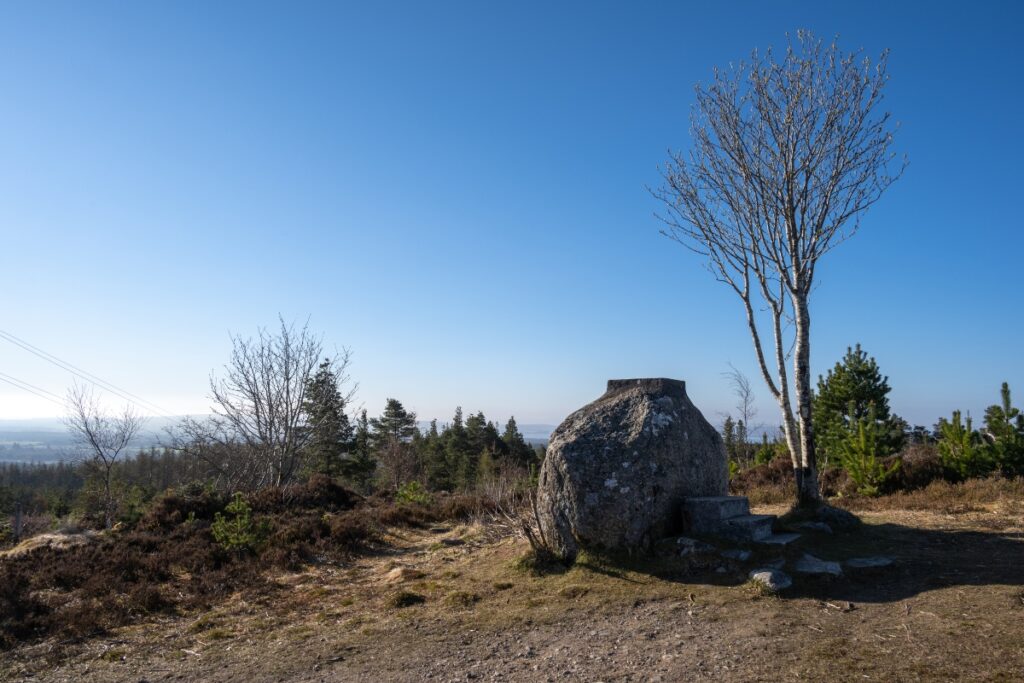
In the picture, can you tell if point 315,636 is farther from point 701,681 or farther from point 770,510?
point 770,510

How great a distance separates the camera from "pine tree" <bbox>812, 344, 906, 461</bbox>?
1772cm

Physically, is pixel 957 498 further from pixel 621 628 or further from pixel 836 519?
pixel 621 628

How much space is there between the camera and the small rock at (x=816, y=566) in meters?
6.54

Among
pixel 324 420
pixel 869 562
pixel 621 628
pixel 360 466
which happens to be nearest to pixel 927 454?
pixel 869 562

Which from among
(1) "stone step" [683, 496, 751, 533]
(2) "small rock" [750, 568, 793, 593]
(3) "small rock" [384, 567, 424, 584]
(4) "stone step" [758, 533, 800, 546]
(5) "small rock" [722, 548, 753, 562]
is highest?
(1) "stone step" [683, 496, 751, 533]

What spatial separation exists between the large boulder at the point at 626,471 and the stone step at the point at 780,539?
1.00 meters

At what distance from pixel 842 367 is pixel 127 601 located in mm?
20768

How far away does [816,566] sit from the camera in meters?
6.72

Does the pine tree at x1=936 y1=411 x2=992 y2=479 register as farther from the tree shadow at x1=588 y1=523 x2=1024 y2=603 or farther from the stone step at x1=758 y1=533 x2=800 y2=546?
the stone step at x1=758 y1=533 x2=800 y2=546

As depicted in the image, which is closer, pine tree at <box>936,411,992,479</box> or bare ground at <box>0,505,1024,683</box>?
bare ground at <box>0,505,1024,683</box>

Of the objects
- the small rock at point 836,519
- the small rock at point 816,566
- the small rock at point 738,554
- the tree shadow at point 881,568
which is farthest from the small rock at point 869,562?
the small rock at point 836,519

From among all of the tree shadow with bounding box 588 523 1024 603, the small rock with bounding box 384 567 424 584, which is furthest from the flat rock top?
the small rock with bounding box 384 567 424 584

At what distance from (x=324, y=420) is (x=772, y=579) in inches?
922

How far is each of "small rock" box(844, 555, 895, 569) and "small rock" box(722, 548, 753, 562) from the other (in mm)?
1108
